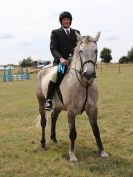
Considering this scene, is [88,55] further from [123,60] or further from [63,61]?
[123,60]

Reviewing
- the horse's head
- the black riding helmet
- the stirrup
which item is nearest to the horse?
the horse's head

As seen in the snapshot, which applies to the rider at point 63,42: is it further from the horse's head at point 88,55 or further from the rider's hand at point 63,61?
the horse's head at point 88,55

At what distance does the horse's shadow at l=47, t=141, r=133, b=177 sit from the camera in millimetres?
6607

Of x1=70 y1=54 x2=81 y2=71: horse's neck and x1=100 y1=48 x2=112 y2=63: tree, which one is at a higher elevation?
x1=100 y1=48 x2=112 y2=63: tree

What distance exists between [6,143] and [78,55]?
3333 mm

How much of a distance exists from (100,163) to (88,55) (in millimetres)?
2120

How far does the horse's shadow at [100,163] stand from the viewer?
6607 millimetres

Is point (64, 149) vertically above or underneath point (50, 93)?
underneath

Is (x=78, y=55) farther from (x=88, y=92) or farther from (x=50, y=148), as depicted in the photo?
(x=50, y=148)

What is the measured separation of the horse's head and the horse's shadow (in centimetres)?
167

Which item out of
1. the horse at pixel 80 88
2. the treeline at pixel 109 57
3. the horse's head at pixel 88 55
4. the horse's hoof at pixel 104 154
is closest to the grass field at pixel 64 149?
the horse's hoof at pixel 104 154

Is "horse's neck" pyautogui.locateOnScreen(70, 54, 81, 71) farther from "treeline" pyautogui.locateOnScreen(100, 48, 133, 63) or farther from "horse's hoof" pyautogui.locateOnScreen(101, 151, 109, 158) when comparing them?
"treeline" pyautogui.locateOnScreen(100, 48, 133, 63)

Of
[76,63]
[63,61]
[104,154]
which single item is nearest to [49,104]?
[63,61]

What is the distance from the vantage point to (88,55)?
6715 millimetres
